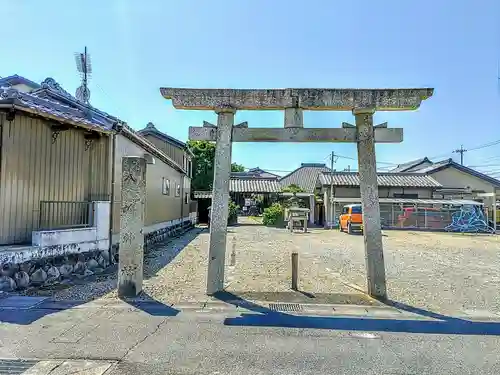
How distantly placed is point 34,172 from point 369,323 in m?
6.94

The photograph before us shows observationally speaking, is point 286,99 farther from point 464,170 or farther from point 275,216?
point 464,170

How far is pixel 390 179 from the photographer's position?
3198cm

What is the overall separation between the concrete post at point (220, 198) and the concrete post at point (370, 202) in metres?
2.36

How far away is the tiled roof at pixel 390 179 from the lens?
30513mm

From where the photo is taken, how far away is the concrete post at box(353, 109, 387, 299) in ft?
22.0

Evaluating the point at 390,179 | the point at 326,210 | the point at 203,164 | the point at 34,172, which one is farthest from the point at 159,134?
the point at 390,179

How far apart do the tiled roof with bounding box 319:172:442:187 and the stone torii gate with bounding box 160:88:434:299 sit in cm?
2350

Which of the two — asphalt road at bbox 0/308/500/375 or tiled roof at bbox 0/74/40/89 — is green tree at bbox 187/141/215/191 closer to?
tiled roof at bbox 0/74/40/89

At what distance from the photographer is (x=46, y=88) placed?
8.99 meters

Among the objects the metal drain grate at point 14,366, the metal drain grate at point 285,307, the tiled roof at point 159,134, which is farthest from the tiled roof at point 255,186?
the metal drain grate at point 14,366

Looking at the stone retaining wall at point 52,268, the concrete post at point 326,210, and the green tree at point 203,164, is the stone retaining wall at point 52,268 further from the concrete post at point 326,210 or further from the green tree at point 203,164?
the green tree at point 203,164

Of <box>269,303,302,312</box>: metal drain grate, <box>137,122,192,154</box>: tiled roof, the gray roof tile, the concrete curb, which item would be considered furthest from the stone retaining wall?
the gray roof tile

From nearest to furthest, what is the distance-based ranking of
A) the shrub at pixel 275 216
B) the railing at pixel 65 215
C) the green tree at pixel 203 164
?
the railing at pixel 65 215, the shrub at pixel 275 216, the green tree at pixel 203 164

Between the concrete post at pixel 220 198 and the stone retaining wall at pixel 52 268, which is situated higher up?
the concrete post at pixel 220 198
